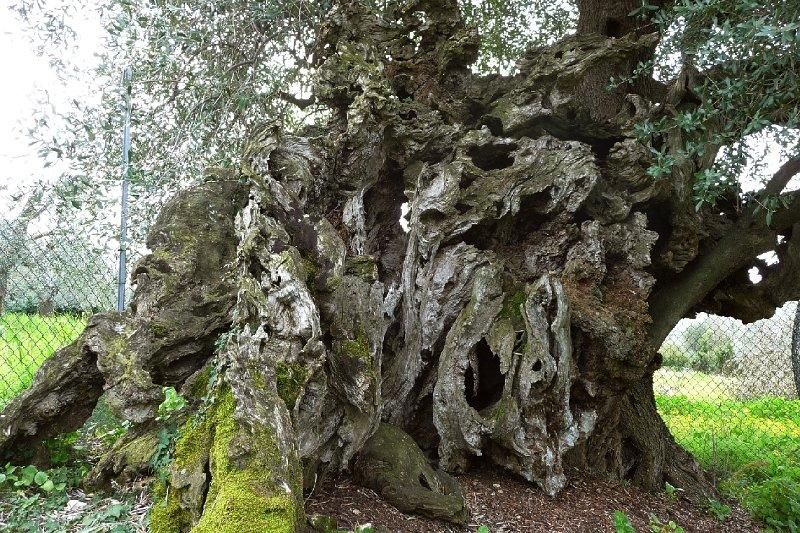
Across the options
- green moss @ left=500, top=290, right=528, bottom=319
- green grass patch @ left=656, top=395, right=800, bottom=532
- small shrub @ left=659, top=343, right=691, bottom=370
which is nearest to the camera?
green moss @ left=500, top=290, right=528, bottom=319

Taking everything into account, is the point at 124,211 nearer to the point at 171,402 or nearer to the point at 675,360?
the point at 171,402

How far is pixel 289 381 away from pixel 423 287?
179 cm

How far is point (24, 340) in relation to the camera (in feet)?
16.9

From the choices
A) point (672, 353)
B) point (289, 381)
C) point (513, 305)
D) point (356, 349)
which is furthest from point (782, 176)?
point (672, 353)

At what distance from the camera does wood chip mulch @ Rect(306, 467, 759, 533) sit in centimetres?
328

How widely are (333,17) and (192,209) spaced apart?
81.2 inches

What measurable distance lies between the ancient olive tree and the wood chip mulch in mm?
127

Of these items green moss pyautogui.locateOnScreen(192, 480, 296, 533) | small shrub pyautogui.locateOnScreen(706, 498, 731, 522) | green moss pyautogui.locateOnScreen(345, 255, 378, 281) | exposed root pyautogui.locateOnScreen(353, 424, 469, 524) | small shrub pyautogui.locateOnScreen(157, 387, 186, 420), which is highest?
green moss pyautogui.locateOnScreen(345, 255, 378, 281)

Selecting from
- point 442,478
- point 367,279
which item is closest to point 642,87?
point 367,279

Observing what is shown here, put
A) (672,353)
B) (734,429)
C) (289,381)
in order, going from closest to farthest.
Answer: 1. (289,381)
2. (734,429)
3. (672,353)

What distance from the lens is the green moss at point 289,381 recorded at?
288 centimetres

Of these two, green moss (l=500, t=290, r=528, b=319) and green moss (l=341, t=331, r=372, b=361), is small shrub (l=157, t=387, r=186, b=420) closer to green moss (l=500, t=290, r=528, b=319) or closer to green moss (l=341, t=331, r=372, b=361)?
green moss (l=341, t=331, r=372, b=361)

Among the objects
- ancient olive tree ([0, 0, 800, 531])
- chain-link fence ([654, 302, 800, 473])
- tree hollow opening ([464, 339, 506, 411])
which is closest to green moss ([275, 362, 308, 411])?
ancient olive tree ([0, 0, 800, 531])

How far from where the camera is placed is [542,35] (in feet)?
23.7
